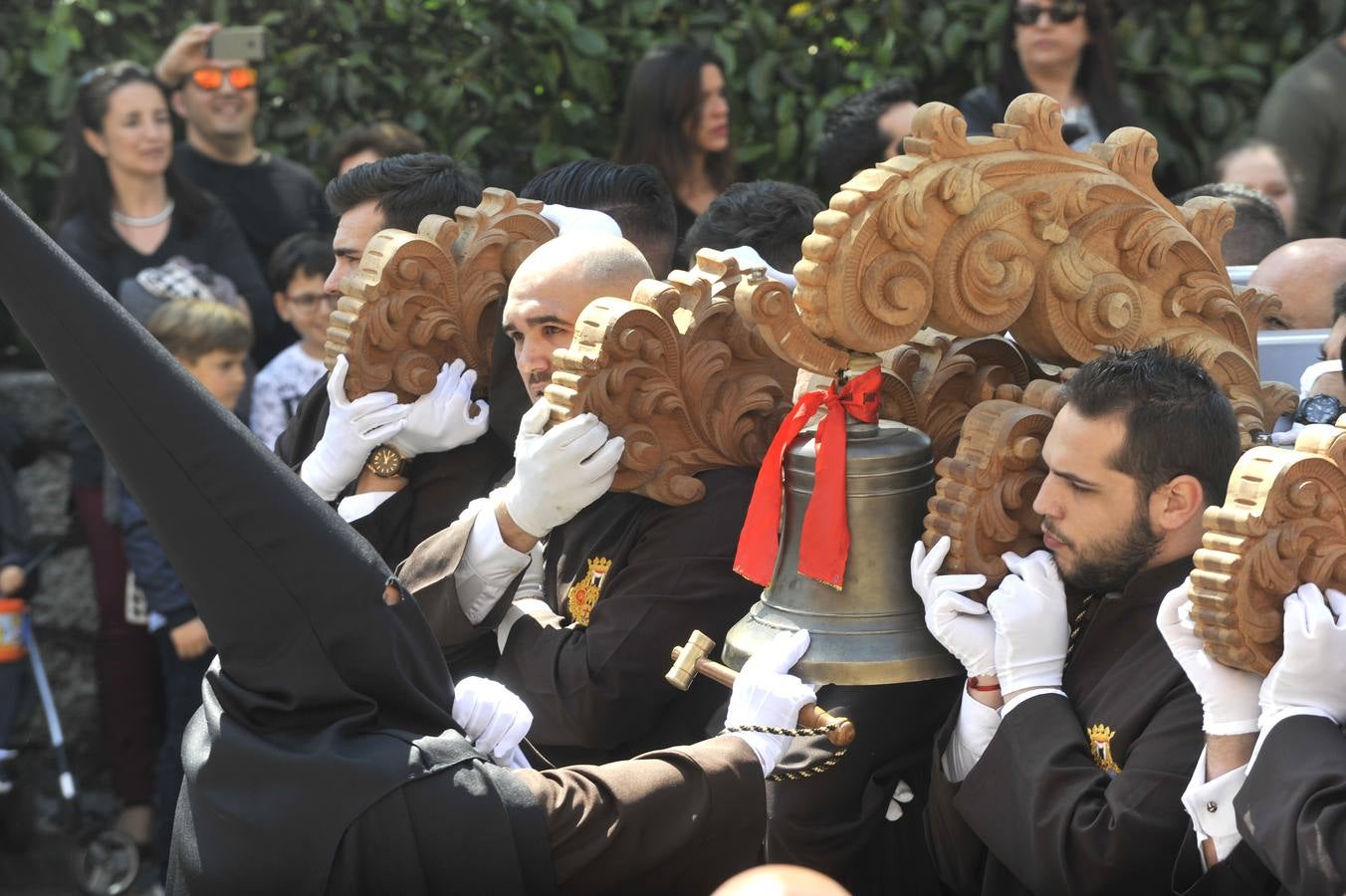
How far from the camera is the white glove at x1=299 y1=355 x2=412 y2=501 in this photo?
439cm

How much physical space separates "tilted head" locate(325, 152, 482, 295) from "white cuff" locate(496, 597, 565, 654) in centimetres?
125

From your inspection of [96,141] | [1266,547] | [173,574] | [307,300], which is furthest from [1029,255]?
[96,141]

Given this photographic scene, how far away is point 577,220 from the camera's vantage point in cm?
447

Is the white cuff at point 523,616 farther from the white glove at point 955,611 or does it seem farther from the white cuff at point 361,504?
the white glove at point 955,611

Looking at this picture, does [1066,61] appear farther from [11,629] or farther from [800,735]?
[11,629]

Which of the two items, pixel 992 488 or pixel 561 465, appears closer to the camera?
pixel 992 488

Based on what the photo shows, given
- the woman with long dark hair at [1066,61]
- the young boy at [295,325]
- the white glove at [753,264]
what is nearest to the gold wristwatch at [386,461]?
the white glove at [753,264]

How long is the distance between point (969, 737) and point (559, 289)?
4.29 feet

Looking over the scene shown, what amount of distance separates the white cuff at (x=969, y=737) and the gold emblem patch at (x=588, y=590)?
2.87 feet

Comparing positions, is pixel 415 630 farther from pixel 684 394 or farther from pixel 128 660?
pixel 128 660

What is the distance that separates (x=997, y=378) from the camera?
3.49 meters

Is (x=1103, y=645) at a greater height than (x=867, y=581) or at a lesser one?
lesser

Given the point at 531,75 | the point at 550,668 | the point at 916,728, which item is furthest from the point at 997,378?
the point at 531,75

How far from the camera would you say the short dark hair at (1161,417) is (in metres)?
3.05
